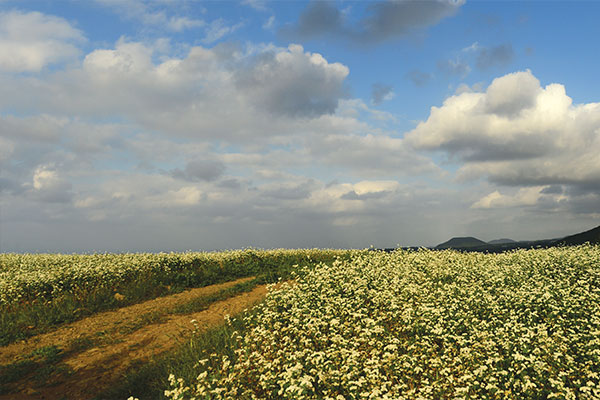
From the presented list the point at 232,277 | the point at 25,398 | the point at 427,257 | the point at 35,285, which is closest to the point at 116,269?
the point at 35,285

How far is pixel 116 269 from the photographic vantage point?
2058cm

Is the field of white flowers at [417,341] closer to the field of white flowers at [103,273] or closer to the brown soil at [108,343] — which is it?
the brown soil at [108,343]

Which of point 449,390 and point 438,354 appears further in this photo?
point 438,354

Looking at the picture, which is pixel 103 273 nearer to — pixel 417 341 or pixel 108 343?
pixel 108 343

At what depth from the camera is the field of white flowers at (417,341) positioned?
666cm

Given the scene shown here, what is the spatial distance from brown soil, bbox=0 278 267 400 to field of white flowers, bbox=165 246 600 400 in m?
3.09

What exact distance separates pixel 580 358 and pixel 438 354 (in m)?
3.26

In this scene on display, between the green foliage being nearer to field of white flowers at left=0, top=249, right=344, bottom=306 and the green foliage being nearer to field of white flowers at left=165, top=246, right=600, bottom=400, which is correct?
field of white flowers at left=0, top=249, right=344, bottom=306

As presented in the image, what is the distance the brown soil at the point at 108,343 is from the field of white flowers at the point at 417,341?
122 inches

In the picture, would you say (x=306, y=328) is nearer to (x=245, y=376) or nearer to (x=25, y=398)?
(x=245, y=376)

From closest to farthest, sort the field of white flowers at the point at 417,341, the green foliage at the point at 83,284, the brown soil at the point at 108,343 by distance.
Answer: the field of white flowers at the point at 417,341
the brown soil at the point at 108,343
the green foliage at the point at 83,284

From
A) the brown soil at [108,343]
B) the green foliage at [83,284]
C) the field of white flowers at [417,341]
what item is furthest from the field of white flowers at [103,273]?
the field of white flowers at [417,341]

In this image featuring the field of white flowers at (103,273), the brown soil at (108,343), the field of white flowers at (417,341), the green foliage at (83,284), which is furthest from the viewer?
the field of white flowers at (103,273)

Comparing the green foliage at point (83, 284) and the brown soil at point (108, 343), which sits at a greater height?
the green foliage at point (83, 284)
